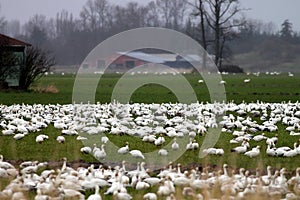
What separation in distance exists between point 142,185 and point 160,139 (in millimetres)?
5546

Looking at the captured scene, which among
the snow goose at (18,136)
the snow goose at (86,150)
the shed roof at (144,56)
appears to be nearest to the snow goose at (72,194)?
the snow goose at (86,150)

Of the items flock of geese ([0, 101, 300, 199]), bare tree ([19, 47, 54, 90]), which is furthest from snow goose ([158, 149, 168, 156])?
bare tree ([19, 47, 54, 90])

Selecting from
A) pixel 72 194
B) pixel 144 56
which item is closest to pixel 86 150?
pixel 72 194

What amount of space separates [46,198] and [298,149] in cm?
695

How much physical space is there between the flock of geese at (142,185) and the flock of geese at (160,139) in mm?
16

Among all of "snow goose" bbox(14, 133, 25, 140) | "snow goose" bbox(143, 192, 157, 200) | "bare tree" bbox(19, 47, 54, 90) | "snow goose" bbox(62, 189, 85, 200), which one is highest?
"bare tree" bbox(19, 47, 54, 90)

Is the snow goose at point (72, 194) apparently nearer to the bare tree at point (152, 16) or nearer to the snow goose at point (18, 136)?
the snow goose at point (18, 136)

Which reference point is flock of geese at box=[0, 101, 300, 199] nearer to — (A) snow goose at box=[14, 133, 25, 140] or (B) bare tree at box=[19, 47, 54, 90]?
(A) snow goose at box=[14, 133, 25, 140]

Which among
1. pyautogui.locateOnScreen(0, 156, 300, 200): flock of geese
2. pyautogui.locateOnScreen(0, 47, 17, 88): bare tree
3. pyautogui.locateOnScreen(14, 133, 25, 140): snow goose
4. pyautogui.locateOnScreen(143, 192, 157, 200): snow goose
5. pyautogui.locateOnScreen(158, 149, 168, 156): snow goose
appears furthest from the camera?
pyautogui.locateOnScreen(0, 47, 17, 88): bare tree

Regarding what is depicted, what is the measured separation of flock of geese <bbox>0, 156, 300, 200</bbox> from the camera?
33.1 ft

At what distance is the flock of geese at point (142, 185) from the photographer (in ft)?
33.1

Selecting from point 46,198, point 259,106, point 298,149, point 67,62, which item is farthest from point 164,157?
point 67,62

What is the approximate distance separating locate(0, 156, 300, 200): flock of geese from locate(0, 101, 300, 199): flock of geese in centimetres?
2

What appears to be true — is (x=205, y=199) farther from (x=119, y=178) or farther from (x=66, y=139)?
(x=66, y=139)
